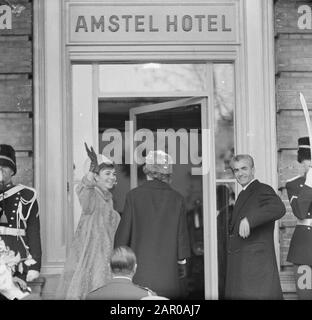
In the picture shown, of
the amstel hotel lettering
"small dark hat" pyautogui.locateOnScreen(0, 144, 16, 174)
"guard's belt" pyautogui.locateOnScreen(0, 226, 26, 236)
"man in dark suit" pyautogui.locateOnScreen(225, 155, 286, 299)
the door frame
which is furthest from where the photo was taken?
the amstel hotel lettering

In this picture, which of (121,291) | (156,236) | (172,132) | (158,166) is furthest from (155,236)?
(121,291)

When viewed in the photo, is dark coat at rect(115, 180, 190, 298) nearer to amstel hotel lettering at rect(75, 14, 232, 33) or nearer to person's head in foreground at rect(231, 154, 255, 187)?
person's head in foreground at rect(231, 154, 255, 187)

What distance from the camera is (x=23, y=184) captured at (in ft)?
23.1

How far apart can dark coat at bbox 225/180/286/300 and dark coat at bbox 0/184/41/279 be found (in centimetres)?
149

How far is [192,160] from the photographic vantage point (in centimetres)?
714

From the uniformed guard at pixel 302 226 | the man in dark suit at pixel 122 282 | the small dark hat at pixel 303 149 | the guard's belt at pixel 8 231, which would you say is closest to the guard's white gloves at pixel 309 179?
the uniformed guard at pixel 302 226

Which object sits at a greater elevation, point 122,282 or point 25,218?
point 25,218

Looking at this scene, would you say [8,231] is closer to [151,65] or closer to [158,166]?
[158,166]

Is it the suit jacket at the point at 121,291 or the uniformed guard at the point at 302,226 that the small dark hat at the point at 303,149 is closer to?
the uniformed guard at the point at 302,226

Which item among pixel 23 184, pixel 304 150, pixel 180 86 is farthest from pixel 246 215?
pixel 23 184

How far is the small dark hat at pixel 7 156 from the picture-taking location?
7.00 metres

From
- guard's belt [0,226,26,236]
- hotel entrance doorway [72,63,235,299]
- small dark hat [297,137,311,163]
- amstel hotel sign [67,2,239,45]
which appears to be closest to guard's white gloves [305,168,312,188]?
small dark hat [297,137,311,163]

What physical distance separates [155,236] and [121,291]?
971 millimetres

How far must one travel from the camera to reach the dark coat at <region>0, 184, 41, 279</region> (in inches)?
272
